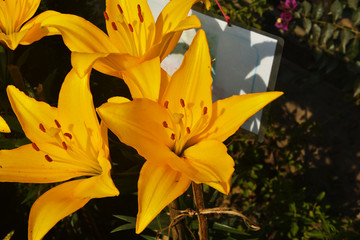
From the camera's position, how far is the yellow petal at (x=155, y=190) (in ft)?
2.12

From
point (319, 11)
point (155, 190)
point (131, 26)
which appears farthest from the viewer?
point (319, 11)

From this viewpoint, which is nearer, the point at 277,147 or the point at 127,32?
the point at 127,32

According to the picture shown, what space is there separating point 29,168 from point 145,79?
0.29 metres

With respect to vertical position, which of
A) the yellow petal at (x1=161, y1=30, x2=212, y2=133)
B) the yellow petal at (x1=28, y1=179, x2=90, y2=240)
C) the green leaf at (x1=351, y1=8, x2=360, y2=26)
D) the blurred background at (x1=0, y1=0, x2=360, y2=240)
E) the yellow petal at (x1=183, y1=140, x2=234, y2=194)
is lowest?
the blurred background at (x1=0, y1=0, x2=360, y2=240)

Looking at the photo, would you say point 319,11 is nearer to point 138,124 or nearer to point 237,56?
point 237,56

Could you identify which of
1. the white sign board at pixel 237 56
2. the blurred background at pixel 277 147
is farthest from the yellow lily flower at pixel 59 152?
the white sign board at pixel 237 56

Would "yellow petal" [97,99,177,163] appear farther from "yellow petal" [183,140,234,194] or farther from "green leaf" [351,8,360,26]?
"green leaf" [351,8,360,26]

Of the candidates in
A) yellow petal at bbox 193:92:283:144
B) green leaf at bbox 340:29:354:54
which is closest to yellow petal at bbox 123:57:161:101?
yellow petal at bbox 193:92:283:144

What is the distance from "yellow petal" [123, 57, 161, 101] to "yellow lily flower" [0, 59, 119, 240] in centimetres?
9

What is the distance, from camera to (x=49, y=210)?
2.33 feet

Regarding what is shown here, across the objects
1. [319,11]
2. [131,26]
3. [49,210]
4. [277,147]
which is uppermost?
[131,26]

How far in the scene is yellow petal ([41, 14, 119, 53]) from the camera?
31.4 inches

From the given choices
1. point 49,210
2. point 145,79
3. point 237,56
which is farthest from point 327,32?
point 49,210

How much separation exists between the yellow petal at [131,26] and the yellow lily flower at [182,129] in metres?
0.17
